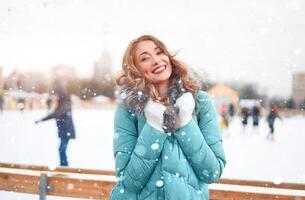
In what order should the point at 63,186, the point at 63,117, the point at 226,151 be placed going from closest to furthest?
the point at 63,186 → the point at 63,117 → the point at 226,151

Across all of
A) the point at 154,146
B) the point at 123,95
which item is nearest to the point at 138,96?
the point at 123,95

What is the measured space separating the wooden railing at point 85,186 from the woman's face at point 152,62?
1.84m

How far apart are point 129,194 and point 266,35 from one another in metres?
25.3

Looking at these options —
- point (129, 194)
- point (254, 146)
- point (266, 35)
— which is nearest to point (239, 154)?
point (254, 146)

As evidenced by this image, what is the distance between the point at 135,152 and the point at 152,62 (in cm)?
32

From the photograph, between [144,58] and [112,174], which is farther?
[112,174]

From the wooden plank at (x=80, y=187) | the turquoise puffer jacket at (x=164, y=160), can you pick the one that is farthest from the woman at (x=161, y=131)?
the wooden plank at (x=80, y=187)

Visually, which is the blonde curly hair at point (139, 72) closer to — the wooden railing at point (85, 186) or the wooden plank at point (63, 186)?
the wooden railing at point (85, 186)

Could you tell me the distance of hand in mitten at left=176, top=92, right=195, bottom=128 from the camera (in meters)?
1.55

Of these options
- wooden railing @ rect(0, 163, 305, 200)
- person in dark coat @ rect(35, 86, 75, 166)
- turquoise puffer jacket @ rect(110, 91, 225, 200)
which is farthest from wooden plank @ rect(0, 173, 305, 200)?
person in dark coat @ rect(35, 86, 75, 166)

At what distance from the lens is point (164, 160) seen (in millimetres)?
1544

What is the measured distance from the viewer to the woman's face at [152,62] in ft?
5.26

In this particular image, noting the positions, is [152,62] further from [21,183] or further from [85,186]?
[21,183]

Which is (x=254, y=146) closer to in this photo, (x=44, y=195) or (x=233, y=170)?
(x=233, y=170)
